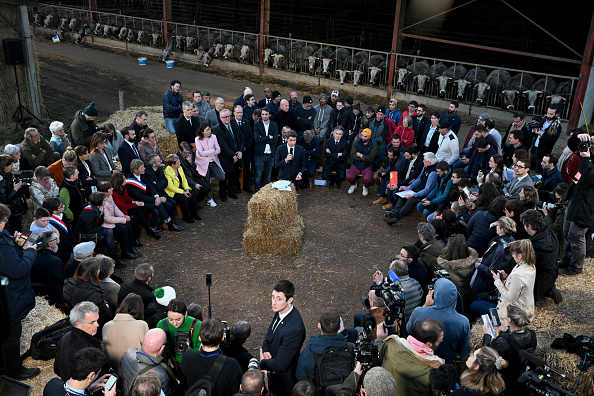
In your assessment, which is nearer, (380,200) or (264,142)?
(264,142)

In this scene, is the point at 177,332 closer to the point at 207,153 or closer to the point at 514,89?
the point at 207,153

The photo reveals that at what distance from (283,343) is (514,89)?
1453 centimetres

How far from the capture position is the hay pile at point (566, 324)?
5441 mm

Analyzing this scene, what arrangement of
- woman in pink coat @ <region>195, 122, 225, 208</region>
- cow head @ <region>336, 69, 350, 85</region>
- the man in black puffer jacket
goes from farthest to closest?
cow head @ <region>336, 69, 350, 85</region> → woman in pink coat @ <region>195, 122, 225, 208</region> → the man in black puffer jacket

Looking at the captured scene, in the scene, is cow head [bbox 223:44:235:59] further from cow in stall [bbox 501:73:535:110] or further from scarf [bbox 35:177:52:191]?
scarf [bbox 35:177:52:191]

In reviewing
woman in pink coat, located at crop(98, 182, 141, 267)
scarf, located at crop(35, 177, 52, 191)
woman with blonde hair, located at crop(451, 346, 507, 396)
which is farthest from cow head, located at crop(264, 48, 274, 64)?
woman with blonde hair, located at crop(451, 346, 507, 396)

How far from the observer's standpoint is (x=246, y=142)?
36.7 feet

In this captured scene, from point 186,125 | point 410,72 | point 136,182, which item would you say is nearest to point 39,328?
point 136,182

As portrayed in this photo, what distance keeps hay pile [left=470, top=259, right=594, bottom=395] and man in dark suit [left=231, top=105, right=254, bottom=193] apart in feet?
20.6

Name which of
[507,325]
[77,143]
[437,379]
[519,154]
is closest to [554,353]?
[507,325]

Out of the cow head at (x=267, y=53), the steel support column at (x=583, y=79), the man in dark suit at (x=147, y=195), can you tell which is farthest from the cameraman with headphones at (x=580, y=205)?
the cow head at (x=267, y=53)

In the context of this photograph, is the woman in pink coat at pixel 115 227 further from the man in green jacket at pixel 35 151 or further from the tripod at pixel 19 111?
the tripod at pixel 19 111

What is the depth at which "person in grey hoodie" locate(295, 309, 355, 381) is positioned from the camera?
15.5 feet

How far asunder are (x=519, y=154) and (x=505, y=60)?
55.3 ft
